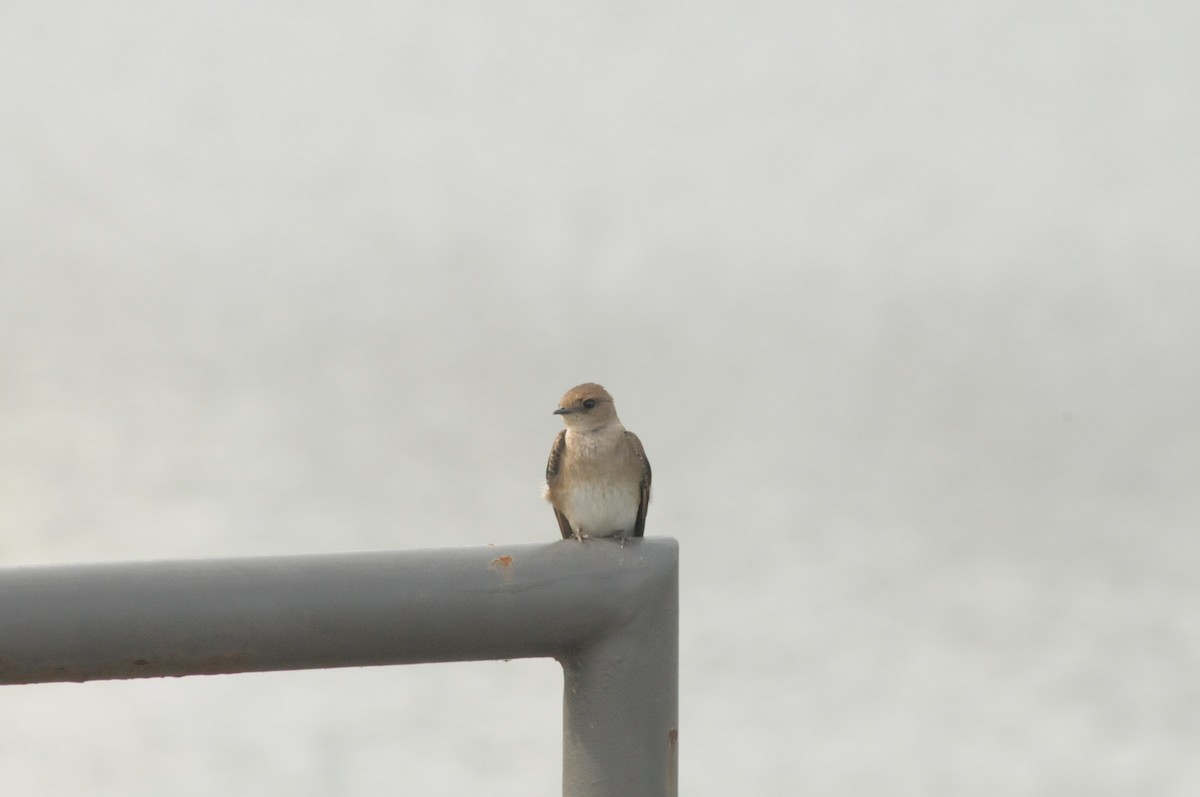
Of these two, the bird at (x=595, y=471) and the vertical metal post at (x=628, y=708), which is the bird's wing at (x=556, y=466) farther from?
the vertical metal post at (x=628, y=708)

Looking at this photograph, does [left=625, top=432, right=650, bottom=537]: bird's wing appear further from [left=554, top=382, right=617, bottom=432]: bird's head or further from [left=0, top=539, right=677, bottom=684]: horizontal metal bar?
[left=0, top=539, right=677, bottom=684]: horizontal metal bar

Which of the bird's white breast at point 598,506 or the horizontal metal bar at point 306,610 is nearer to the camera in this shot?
the horizontal metal bar at point 306,610

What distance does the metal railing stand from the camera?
1.53 metres

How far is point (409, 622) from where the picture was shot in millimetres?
1654

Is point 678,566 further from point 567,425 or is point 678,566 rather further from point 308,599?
point 567,425

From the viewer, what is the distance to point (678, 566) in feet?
6.19

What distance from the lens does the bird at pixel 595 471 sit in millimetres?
4199

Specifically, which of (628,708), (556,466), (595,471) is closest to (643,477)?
(595,471)

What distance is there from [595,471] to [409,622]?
8.41ft

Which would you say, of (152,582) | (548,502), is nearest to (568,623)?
(152,582)

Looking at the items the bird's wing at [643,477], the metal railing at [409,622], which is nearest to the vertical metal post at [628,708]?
the metal railing at [409,622]

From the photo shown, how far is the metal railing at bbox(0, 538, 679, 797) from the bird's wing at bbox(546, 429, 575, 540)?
8.13 feet

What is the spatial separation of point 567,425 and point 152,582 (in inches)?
115

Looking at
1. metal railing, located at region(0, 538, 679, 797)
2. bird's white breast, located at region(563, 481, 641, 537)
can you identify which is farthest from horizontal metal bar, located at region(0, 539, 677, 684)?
bird's white breast, located at region(563, 481, 641, 537)
